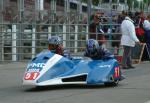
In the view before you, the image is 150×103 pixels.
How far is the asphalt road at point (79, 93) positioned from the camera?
31.3 feet

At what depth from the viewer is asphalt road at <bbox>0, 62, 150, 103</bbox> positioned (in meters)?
9.53

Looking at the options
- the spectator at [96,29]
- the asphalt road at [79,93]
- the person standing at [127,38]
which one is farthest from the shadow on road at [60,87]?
the spectator at [96,29]

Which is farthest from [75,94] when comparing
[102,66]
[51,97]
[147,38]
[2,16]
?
[2,16]

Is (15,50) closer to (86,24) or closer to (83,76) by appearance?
(86,24)

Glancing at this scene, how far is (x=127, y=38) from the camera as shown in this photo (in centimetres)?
1588

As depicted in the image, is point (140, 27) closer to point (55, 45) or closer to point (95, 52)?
point (95, 52)

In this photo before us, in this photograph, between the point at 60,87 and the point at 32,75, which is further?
the point at 60,87

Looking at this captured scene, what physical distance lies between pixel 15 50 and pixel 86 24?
2.97 meters

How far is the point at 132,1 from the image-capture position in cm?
3167

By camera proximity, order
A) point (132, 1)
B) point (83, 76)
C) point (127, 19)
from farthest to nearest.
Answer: point (132, 1) < point (127, 19) < point (83, 76)

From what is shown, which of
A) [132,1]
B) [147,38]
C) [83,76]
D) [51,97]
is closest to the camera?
[51,97]

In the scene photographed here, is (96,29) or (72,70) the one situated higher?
(96,29)

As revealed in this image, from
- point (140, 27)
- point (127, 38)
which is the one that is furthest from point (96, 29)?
point (127, 38)

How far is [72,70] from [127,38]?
504 centimetres
